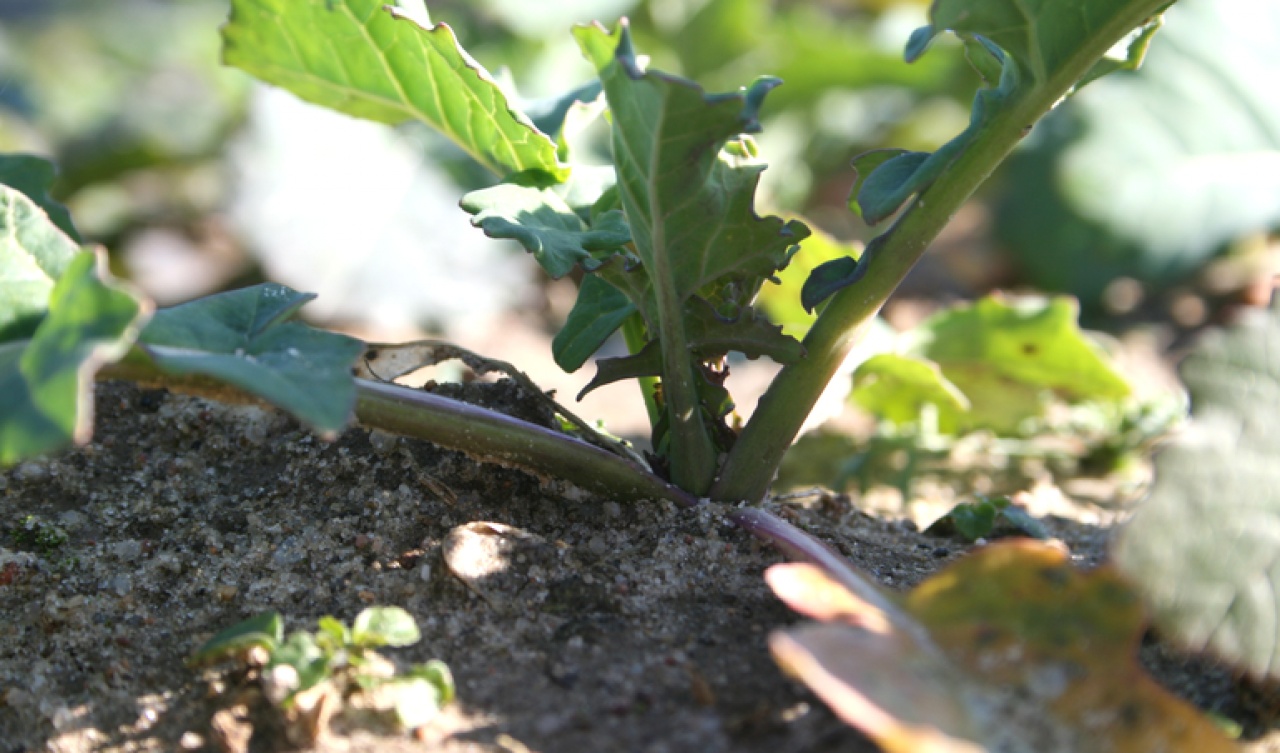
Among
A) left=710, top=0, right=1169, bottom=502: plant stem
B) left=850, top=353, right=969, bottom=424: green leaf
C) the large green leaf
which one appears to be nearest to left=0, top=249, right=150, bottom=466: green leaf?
left=710, top=0, right=1169, bottom=502: plant stem

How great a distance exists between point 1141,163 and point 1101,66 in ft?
6.70

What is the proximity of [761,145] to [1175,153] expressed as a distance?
5.02ft

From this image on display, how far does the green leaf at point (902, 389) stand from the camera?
190cm

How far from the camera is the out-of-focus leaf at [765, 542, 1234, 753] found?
789 mm

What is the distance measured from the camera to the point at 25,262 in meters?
1.09

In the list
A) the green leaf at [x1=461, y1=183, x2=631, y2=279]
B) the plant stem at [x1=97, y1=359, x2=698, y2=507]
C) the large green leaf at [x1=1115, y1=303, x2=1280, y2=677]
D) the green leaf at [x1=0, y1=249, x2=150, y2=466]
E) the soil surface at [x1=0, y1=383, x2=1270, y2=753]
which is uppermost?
the large green leaf at [x1=1115, y1=303, x2=1280, y2=677]

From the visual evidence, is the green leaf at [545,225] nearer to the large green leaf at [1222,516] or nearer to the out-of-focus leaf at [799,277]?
the out-of-focus leaf at [799,277]

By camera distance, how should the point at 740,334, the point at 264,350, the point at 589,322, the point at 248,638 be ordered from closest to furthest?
1. the point at 248,638
2. the point at 264,350
3. the point at 740,334
4. the point at 589,322

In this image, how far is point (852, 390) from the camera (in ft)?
7.09

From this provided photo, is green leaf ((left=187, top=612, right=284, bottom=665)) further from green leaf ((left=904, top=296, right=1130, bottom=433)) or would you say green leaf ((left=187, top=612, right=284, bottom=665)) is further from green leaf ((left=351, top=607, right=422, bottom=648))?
green leaf ((left=904, top=296, right=1130, bottom=433))

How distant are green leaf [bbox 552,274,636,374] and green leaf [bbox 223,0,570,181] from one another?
0.18 metres

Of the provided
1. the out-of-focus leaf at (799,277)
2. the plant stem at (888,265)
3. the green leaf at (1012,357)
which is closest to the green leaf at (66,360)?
the plant stem at (888,265)

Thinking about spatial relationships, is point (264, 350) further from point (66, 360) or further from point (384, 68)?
point (384, 68)

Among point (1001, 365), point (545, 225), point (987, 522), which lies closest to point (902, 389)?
point (1001, 365)
